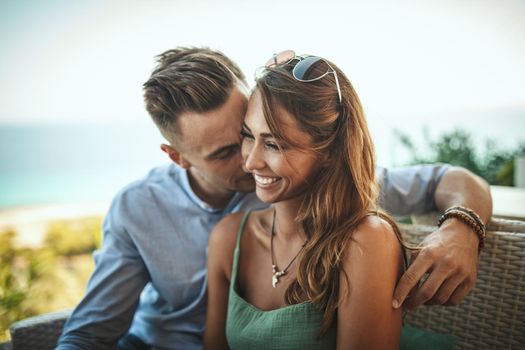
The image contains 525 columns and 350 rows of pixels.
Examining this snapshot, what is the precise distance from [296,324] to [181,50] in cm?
159

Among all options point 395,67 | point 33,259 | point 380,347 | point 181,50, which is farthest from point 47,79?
point 380,347

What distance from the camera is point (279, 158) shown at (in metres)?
1.52

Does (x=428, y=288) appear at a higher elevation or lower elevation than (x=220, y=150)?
lower

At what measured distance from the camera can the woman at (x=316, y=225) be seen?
1393 millimetres

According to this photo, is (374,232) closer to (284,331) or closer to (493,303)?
(284,331)

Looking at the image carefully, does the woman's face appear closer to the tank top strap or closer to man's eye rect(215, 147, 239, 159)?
the tank top strap

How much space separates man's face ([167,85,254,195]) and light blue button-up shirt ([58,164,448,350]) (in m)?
0.16

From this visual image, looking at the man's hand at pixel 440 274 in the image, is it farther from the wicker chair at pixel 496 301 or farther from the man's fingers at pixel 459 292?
the wicker chair at pixel 496 301

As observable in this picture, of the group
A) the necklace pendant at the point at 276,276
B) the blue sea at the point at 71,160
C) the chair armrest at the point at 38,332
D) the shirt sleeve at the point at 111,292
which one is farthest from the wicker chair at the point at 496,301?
the blue sea at the point at 71,160

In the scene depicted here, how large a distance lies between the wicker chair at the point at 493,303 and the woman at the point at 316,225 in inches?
19.0

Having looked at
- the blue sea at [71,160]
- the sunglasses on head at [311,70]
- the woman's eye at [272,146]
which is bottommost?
the blue sea at [71,160]

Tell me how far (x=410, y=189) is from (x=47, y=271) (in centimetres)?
441

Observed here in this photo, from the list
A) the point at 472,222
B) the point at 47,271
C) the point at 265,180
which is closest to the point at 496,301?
the point at 472,222

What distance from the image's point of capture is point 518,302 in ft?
5.39
